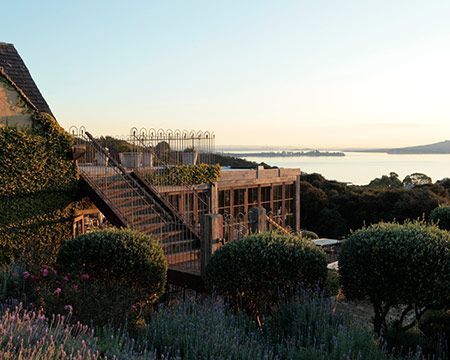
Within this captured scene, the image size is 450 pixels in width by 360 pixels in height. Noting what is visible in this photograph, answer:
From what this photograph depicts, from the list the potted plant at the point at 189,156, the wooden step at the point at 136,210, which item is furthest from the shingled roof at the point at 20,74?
the potted plant at the point at 189,156

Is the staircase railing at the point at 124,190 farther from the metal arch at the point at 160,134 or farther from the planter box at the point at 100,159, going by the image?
the metal arch at the point at 160,134

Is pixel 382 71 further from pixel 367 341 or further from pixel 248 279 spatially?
pixel 367 341

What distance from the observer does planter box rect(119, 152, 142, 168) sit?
15.6 meters

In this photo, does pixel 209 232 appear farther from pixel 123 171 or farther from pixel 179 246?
pixel 123 171

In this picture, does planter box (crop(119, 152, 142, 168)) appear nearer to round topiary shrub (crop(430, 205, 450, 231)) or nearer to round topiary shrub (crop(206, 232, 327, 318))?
round topiary shrub (crop(206, 232, 327, 318))

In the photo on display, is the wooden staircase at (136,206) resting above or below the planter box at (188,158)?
below

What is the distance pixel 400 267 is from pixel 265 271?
190 centimetres

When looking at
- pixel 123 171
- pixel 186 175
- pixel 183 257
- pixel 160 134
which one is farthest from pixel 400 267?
pixel 160 134

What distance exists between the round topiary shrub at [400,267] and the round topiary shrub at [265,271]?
1.97 ft

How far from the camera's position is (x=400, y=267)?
275 inches

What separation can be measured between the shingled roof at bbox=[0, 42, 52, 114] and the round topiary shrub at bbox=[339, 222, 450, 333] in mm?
10783

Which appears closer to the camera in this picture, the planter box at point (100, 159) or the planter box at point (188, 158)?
the planter box at point (100, 159)

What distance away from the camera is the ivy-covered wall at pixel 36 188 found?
12.1m

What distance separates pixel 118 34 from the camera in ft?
49.0
